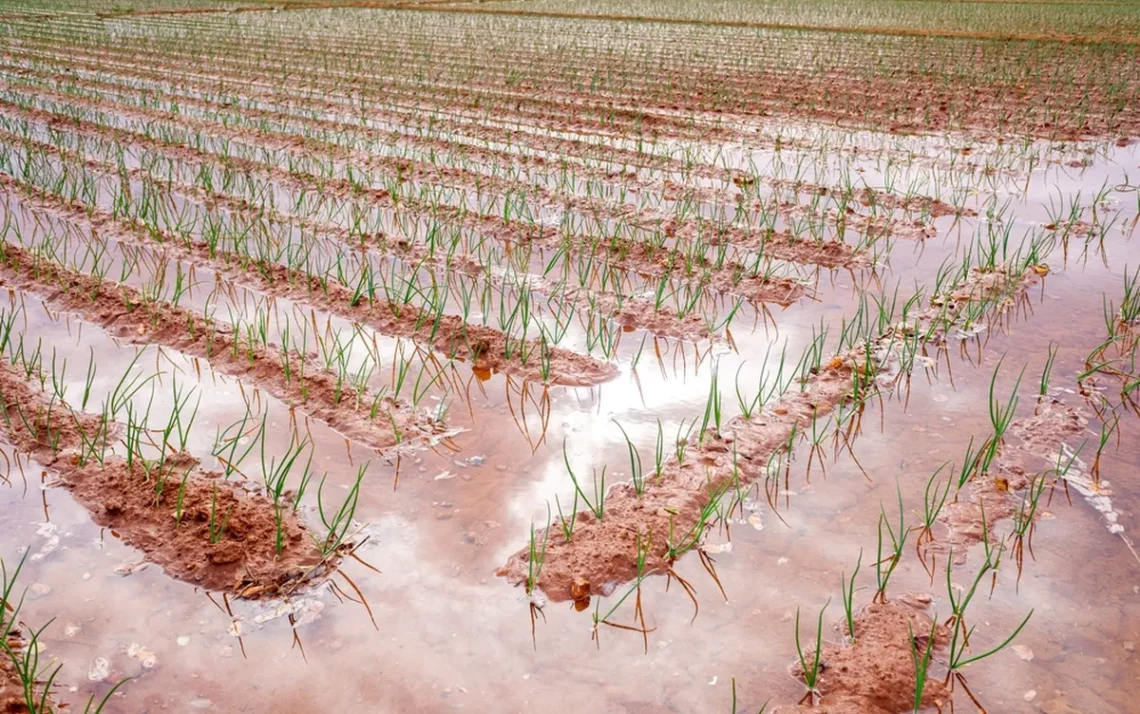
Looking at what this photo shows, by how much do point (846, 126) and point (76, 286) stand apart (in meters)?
5.73

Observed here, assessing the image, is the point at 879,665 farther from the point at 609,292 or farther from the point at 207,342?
the point at 207,342

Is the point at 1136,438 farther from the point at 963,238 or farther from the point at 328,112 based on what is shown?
the point at 328,112

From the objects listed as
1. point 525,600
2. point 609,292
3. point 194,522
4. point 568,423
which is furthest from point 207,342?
point 525,600

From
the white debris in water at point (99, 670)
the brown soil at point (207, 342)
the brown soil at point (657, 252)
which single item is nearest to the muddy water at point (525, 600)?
the white debris in water at point (99, 670)

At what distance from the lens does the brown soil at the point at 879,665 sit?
68.6 inches

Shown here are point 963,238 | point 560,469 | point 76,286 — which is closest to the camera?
point 560,469

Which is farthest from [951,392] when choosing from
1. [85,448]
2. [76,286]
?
[76,286]

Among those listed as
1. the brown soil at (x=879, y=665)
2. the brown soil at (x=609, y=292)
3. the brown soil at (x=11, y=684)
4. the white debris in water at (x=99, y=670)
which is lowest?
the brown soil at (x=11, y=684)

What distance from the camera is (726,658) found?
6.09 feet

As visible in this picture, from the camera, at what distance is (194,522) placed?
7.39ft

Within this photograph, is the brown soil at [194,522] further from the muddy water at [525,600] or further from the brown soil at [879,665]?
the brown soil at [879,665]

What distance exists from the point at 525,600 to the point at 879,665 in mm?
772

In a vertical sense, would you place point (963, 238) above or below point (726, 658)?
above

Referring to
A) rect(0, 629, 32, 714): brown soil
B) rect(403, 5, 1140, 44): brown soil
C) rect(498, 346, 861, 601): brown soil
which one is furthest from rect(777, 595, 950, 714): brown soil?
rect(403, 5, 1140, 44): brown soil
